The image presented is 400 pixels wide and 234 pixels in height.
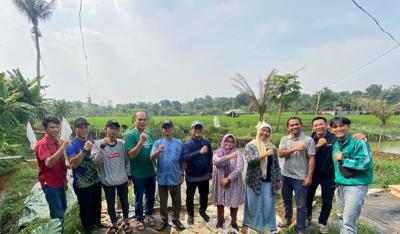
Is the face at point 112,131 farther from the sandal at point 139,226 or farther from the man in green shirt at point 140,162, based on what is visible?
the sandal at point 139,226

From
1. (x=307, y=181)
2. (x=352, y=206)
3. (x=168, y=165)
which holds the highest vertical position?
(x=168, y=165)

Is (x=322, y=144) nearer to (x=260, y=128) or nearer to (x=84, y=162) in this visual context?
(x=260, y=128)

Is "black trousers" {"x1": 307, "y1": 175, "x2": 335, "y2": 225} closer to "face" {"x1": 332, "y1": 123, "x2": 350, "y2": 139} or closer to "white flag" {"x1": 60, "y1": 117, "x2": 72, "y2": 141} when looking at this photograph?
"face" {"x1": 332, "y1": 123, "x2": 350, "y2": 139}

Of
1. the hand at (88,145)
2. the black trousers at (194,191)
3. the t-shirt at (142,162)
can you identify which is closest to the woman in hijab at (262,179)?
the black trousers at (194,191)

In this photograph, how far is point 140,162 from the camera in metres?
3.68

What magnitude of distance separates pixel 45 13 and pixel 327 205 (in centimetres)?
2417

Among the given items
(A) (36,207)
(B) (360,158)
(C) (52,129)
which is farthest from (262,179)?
(A) (36,207)

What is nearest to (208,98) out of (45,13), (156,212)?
(45,13)

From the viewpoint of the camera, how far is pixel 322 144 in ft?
11.4

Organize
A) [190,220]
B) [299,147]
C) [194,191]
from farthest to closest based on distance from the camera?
[190,220], [194,191], [299,147]

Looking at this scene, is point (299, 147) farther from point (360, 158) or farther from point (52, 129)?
point (52, 129)

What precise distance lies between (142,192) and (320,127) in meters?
2.28

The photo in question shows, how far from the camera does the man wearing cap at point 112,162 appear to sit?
3.44 meters

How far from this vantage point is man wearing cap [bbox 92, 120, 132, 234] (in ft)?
11.3
